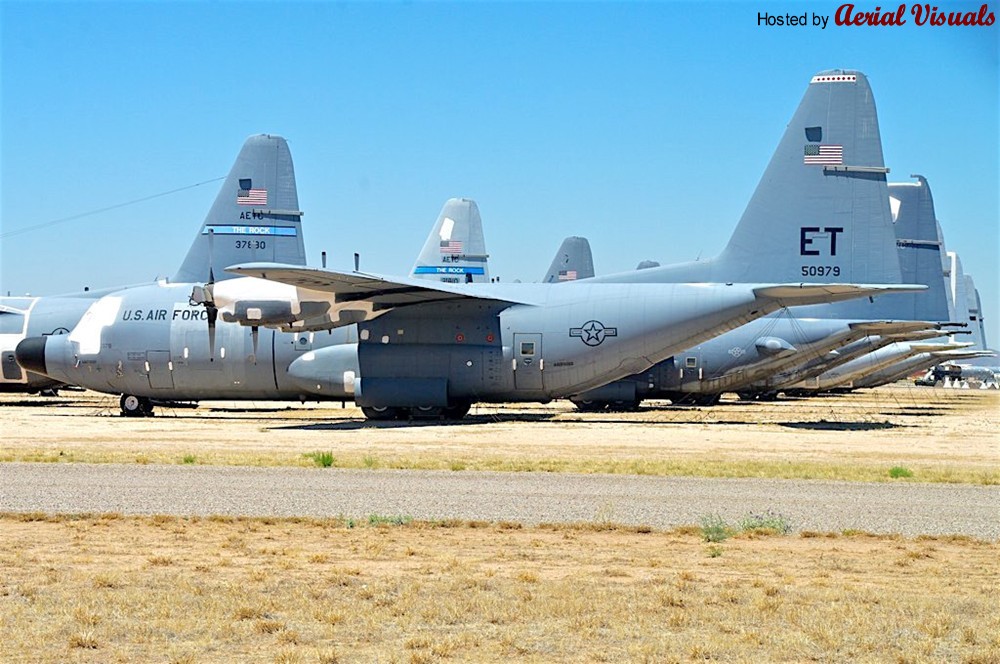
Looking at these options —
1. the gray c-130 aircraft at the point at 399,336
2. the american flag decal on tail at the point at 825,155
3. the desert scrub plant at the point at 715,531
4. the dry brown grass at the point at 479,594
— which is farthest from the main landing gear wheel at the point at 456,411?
the desert scrub plant at the point at 715,531

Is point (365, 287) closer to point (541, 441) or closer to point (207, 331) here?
point (207, 331)

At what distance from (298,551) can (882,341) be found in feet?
118

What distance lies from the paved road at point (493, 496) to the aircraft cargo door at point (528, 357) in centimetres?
1316

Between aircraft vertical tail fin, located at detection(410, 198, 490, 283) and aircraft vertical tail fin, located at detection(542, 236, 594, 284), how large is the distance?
4.75 meters

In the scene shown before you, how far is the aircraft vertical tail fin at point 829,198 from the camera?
104ft

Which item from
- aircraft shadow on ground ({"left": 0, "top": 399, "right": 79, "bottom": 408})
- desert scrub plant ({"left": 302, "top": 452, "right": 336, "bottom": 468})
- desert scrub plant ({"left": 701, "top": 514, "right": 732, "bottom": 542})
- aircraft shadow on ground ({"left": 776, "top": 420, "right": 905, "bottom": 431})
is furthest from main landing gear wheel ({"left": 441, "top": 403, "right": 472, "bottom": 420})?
desert scrub plant ({"left": 701, "top": 514, "right": 732, "bottom": 542})

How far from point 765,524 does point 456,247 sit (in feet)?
167

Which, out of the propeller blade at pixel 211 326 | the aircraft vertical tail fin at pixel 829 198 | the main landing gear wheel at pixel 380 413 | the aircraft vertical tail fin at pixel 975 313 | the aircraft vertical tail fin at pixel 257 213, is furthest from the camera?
the aircraft vertical tail fin at pixel 975 313

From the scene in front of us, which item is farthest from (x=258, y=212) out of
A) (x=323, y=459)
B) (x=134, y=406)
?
(x=323, y=459)

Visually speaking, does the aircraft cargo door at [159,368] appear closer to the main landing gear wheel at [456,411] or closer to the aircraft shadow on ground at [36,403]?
the main landing gear wheel at [456,411]

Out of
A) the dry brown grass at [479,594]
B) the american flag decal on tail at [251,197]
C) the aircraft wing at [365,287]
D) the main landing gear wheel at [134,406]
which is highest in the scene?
the american flag decal on tail at [251,197]

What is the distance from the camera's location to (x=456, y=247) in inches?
2518

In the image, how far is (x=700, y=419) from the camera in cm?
3788

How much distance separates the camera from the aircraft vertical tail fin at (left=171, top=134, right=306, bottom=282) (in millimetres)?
38969
